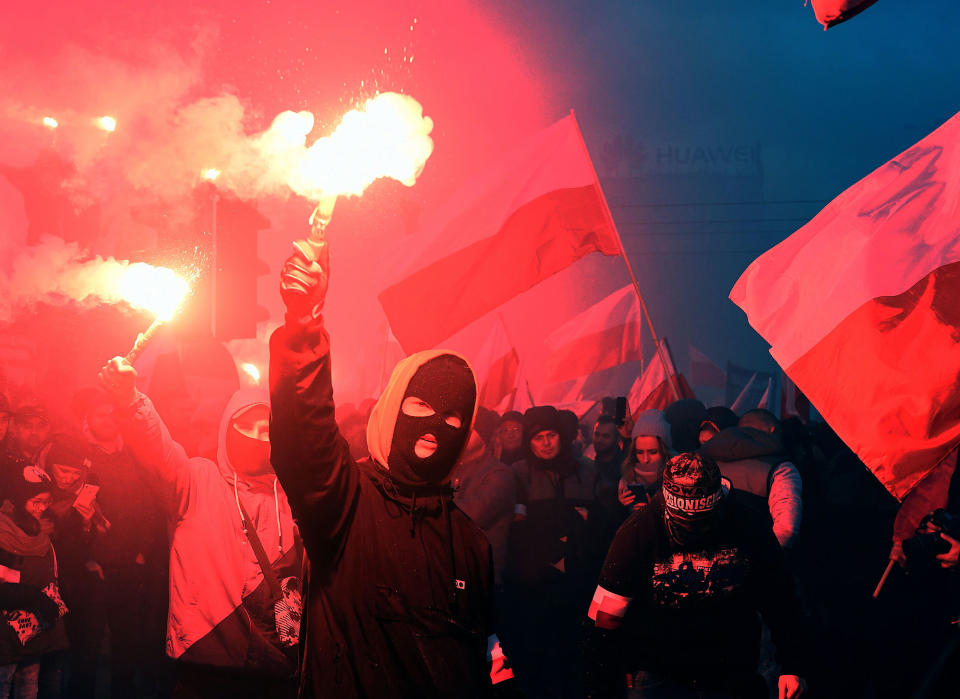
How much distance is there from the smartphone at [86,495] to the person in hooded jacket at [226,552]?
8.31 ft

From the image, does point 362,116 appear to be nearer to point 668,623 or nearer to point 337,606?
point 337,606

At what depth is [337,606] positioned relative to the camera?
8.24ft

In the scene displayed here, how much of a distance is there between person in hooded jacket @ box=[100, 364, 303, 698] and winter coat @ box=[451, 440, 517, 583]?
190 cm

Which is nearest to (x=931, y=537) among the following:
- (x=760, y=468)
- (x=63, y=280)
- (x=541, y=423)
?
(x=760, y=468)

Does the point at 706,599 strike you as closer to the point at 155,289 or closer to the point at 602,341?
the point at 155,289

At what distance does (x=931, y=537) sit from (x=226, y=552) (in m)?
4.40

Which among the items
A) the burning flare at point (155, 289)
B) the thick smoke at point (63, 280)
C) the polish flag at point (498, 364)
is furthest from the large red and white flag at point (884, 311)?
the polish flag at point (498, 364)

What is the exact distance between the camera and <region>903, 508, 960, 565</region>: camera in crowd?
5.43m

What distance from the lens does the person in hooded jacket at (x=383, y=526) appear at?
2182mm

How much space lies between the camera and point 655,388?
10.9 m

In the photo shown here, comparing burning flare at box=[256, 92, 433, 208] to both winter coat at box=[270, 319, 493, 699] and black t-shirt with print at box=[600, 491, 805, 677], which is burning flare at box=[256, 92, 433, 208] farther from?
black t-shirt with print at box=[600, 491, 805, 677]

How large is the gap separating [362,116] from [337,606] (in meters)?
1.55

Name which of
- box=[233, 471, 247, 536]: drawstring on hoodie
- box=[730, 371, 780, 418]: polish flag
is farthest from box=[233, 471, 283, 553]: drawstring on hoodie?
box=[730, 371, 780, 418]: polish flag

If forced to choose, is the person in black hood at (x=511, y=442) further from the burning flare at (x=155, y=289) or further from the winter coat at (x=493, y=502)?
the burning flare at (x=155, y=289)
